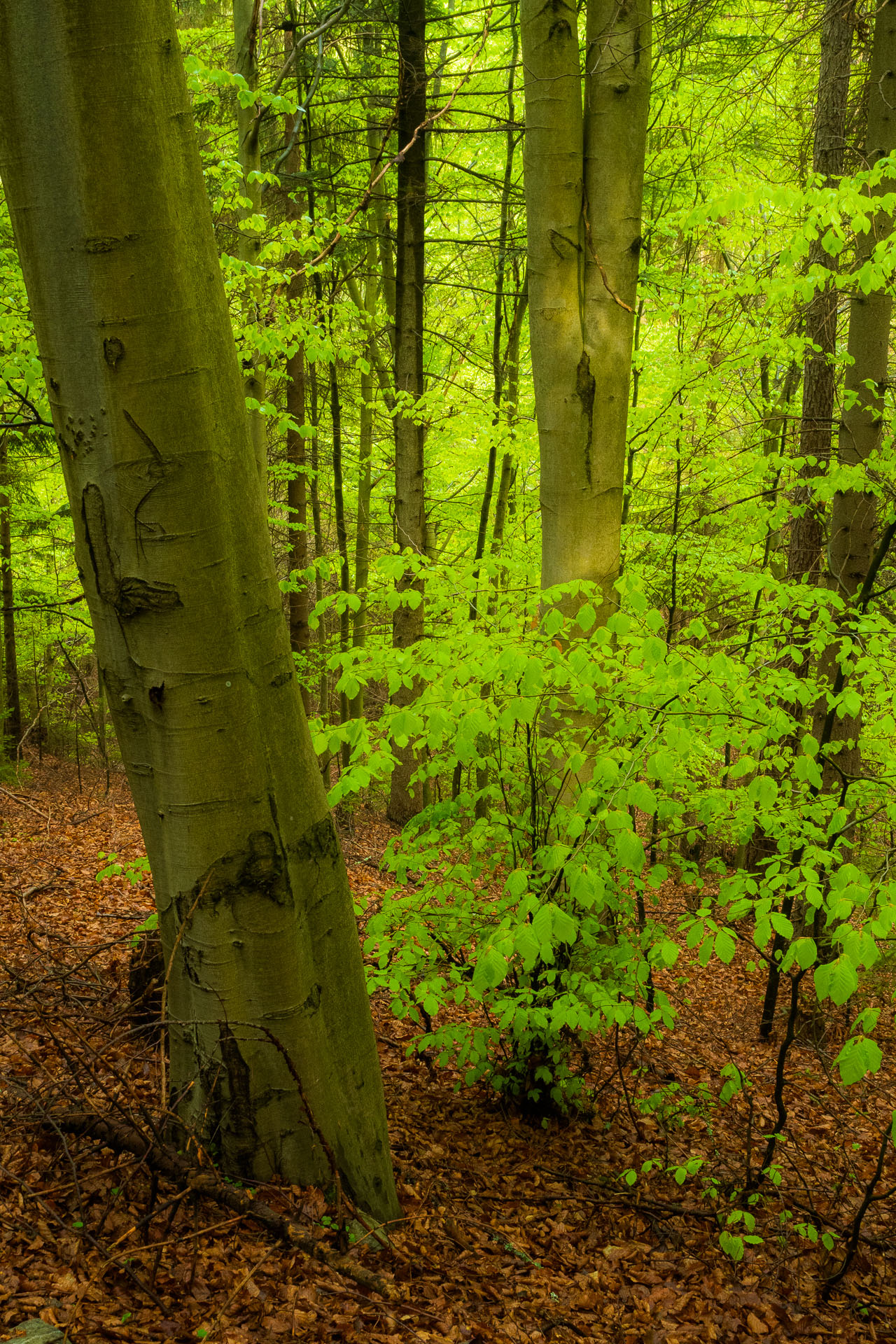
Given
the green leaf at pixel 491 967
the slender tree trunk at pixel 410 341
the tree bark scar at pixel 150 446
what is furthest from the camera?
the slender tree trunk at pixel 410 341

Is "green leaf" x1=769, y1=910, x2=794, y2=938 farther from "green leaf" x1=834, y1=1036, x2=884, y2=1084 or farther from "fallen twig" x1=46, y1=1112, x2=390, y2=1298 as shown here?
"fallen twig" x1=46, y1=1112, x2=390, y2=1298

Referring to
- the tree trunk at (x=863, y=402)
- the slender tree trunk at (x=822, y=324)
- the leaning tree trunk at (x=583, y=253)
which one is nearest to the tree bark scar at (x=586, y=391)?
the leaning tree trunk at (x=583, y=253)

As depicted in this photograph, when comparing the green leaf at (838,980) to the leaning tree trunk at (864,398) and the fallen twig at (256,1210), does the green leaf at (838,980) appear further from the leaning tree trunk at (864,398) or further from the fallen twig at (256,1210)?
the leaning tree trunk at (864,398)

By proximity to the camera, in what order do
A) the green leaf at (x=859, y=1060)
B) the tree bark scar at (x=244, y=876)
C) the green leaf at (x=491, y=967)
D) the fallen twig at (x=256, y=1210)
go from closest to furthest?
the green leaf at (x=859, y=1060)
the tree bark scar at (x=244, y=876)
the fallen twig at (x=256, y=1210)
the green leaf at (x=491, y=967)

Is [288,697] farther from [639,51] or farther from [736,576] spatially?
[639,51]

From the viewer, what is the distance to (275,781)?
7.80ft

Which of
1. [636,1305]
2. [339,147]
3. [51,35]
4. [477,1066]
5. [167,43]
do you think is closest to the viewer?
[51,35]

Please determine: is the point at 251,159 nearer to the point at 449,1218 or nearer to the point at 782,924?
the point at 782,924

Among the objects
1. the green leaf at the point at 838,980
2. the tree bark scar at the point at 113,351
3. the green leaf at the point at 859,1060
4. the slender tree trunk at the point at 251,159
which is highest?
the slender tree trunk at the point at 251,159

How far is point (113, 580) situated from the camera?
7.05 feet

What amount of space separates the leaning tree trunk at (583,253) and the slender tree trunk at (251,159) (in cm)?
359

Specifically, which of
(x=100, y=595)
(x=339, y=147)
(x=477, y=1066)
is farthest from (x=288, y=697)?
(x=339, y=147)

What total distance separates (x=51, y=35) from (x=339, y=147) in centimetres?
1155

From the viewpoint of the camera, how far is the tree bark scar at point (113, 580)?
6.97 ft
